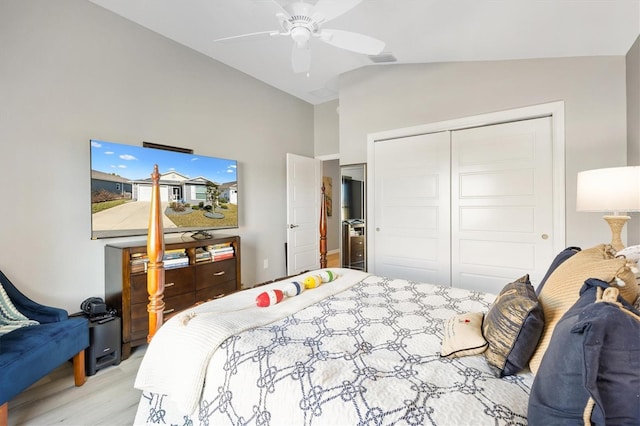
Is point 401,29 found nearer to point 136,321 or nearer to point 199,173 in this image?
point 199,173

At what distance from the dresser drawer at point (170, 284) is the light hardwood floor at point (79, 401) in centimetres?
55

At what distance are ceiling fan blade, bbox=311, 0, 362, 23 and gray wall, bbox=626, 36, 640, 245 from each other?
2159 mm

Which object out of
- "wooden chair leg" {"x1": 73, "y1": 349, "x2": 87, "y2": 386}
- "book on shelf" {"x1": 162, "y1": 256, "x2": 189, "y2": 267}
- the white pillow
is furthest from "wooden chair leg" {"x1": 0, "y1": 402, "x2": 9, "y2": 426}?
the white pillow

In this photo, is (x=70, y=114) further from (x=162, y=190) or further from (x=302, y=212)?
(x=302, y=212)

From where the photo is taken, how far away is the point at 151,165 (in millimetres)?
2770

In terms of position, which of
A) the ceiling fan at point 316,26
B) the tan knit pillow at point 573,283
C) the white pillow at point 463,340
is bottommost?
the white pillow at point 463,340

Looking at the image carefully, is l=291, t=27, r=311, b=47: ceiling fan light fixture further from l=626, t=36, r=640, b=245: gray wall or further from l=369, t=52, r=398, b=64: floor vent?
l=626, t=36, r=640, b=245: gray wall

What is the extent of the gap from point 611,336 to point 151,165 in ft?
10.5

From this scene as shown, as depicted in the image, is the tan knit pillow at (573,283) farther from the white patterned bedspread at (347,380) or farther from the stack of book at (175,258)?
the stack of book at (175,258)

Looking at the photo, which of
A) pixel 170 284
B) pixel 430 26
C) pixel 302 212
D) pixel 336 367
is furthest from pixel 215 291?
pixel 430 26

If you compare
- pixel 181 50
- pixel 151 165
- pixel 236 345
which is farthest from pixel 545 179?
pixel 181 50

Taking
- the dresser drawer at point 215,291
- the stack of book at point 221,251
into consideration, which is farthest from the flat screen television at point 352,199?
the dresser drawer at point 215,291

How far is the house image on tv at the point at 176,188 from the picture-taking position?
2.69 metres

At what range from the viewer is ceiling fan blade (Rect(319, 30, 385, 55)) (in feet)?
6.48
